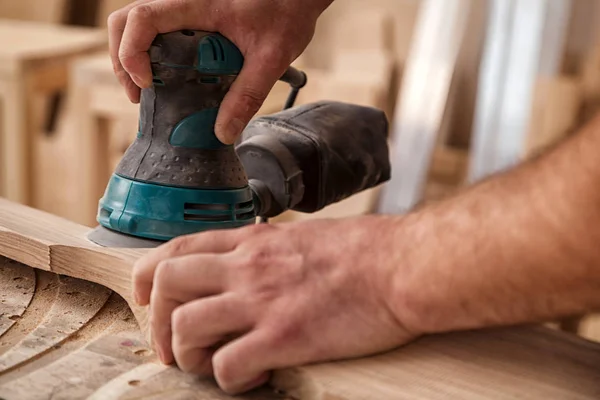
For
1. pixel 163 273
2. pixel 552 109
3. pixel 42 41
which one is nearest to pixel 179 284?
pixel 163 273

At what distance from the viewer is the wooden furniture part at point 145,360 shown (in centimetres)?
68

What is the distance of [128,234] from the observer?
35.6 inches

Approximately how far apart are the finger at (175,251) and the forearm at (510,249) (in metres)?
0.16

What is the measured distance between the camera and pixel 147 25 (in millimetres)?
845

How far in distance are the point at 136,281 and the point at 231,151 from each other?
0.24 metres

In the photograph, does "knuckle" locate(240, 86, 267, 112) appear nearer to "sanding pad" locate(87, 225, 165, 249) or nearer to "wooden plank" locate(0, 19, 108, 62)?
"sanding pad" locate(87, 225, 165, 249)

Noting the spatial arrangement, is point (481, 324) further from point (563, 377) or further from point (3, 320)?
point (3, 320)

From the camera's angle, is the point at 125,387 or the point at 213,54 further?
the point at 213,54

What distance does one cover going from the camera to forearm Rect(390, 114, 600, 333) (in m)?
0.62

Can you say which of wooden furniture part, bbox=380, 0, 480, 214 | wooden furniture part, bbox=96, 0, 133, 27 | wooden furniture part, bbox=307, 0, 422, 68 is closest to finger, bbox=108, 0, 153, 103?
wooden furniture part, bbox=380, 0, 480, 214

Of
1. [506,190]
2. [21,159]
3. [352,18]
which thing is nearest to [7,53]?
[21,159]

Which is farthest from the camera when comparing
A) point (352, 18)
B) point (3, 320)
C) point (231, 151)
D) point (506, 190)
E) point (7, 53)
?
point (352, 18)

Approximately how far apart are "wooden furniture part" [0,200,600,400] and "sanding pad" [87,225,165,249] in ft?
0.06

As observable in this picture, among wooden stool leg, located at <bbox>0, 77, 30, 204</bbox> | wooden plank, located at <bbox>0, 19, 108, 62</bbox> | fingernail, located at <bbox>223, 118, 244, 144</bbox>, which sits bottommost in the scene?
wooden stool leg, located at <bbox>0, 77, 30, 204</bbox>
